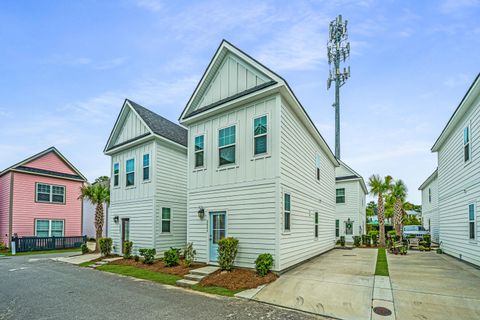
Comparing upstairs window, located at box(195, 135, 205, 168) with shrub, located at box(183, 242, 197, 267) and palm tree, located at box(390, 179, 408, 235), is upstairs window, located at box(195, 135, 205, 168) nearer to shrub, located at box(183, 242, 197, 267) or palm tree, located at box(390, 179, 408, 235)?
shrub, located at box(183, 242, 197, 267)

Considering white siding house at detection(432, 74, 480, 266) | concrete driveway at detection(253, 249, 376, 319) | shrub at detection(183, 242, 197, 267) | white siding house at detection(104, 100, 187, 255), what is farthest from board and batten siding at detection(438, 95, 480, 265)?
white siding house at detection(104, 100, 187, 255)

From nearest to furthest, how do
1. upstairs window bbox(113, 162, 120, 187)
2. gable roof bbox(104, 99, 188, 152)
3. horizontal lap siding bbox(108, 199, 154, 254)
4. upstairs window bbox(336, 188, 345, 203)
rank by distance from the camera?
horizontal lap siding bbox(108, 199, 154, 254) → gable roof bbox(104, 99, 188, 152) → upstairs window bbox(113, 162, 120, 187) → upstairs window bbox(336, 188, 345, 203)

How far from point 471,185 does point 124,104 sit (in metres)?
17.0

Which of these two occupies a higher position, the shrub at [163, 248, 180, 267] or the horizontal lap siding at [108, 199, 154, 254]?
the horizontal lap siding at [108, 199, 154, 254]

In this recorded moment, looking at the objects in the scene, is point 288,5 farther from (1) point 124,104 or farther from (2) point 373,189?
(2) point 373,189

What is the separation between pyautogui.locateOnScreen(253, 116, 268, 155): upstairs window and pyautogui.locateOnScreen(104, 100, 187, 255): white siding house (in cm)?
631

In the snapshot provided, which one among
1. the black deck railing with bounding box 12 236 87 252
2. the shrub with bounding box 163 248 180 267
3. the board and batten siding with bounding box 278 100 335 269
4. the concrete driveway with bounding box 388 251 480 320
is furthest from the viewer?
the black deck railing with bounding box 12 236 87 252

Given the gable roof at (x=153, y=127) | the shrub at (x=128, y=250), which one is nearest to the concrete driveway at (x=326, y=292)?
the shrub at (x=128, y=250)

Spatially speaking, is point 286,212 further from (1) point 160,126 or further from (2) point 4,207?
(2) point 4,207

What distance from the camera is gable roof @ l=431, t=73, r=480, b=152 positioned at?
9.27 meters

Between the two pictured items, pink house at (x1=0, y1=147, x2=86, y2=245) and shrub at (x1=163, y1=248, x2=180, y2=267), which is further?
pink house at (x1=0, y1=147, x2=86, y2=245)

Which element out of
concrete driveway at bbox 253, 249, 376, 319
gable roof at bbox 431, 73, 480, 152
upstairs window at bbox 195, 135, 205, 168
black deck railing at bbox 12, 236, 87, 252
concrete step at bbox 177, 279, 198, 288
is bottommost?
black deck railing at bbox 12, 236, 87, 252

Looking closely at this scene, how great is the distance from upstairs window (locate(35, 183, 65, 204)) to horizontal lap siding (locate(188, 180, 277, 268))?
18894mm

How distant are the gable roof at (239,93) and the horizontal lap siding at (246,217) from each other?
322 centimetres
